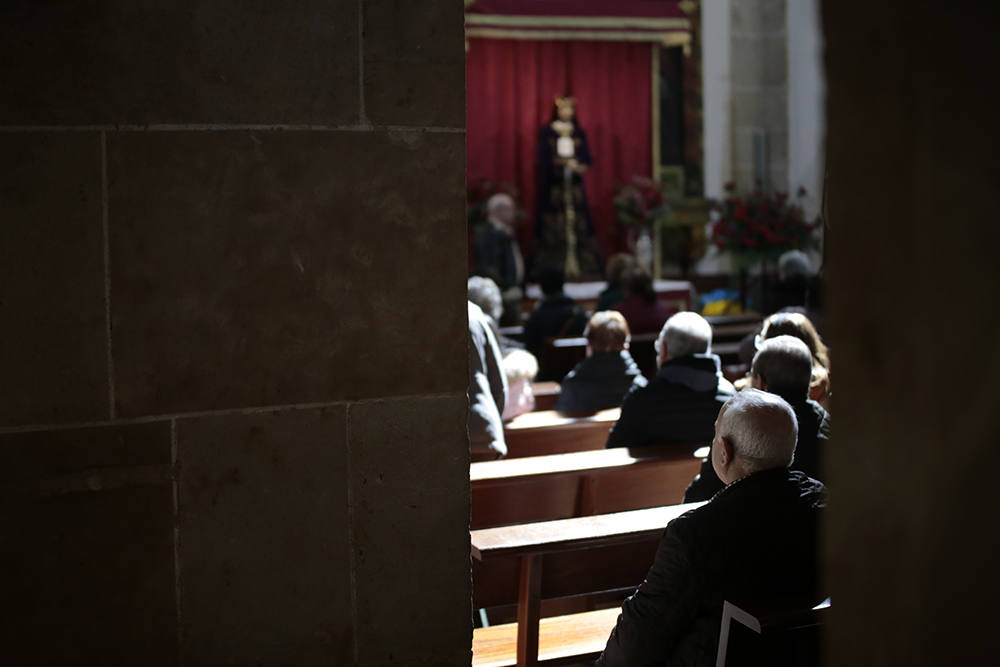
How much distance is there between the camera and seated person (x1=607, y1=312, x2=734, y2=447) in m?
4.01

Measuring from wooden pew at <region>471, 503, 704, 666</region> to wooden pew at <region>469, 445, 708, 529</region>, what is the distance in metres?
0.36

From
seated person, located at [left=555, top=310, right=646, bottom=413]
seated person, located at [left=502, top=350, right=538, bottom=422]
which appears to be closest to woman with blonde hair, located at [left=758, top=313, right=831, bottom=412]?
seated person, located at [left=555, top=310, right=646, bottom=413]

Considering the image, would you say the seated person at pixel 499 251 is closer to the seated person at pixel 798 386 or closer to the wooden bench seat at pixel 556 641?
the seated person at pixel 798 386

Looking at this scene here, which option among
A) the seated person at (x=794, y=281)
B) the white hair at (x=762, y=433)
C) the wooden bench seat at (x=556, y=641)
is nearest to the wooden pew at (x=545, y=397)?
the seated person at (x=794, y=281)

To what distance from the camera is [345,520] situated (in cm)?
234

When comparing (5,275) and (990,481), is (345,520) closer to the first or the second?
(5,275)

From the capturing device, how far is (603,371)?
16.6 feet

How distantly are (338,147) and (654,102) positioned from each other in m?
10.9

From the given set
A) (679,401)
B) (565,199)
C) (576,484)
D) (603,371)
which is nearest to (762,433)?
(576,484)

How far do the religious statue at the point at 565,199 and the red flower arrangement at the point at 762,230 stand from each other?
3.18m

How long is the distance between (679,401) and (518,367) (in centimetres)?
121

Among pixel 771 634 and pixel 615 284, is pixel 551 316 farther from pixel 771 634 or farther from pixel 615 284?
pixel 771 634

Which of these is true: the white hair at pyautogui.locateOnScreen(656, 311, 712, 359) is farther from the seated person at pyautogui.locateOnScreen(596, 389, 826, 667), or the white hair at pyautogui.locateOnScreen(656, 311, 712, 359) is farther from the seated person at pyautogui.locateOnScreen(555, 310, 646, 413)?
the seated person at pyautogui.locateOnScreen(596, 389, 826, 667)

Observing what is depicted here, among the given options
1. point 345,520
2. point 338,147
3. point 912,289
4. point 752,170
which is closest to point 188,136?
point 338,147
